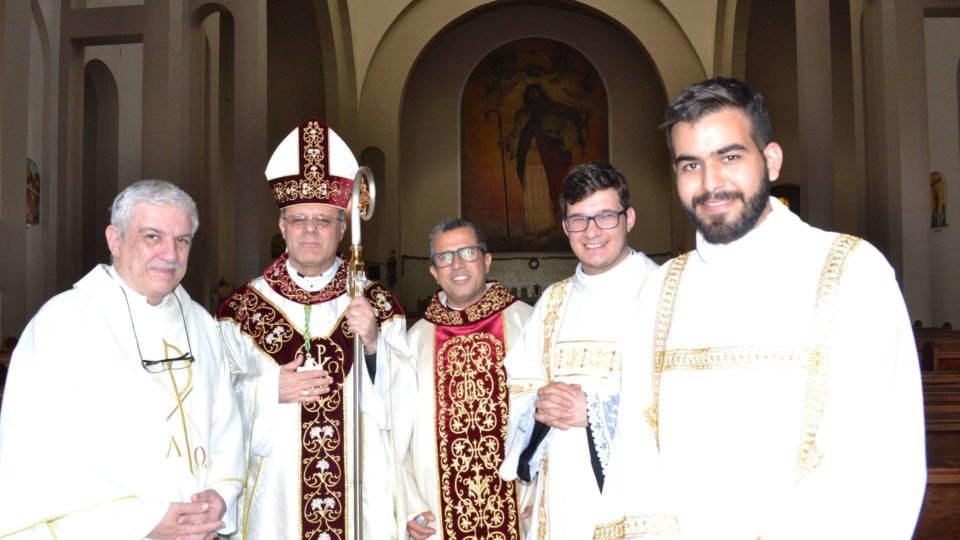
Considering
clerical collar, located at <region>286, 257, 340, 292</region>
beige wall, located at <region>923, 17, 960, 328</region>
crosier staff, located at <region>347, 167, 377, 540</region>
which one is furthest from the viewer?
beige wall, located at <region>923, 17, 960, 328</region>

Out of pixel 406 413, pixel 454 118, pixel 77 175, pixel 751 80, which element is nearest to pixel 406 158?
pixel 454 118

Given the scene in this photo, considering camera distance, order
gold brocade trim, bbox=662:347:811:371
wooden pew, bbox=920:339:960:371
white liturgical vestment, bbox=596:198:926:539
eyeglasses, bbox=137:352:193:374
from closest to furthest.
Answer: white liturgical vestment, bbox=596:198:926:539
gold brocade trim, bbox=662:347:811:371
eyeglasses, bbox=137:352:193:374
wooden pew, bbox=920:339:960:371

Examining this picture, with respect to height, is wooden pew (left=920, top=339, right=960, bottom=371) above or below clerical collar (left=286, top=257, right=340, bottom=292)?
below

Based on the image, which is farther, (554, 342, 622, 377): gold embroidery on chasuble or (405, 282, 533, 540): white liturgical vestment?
(405, 282, 533, 540): white liturgical vestment

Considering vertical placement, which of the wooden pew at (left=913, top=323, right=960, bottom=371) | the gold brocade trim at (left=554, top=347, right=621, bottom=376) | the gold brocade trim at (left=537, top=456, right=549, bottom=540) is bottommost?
the gold brocade trim at (left=537, top=456, right=549, bottom=540)

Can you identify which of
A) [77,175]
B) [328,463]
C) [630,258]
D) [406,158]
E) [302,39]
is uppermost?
[302,39]

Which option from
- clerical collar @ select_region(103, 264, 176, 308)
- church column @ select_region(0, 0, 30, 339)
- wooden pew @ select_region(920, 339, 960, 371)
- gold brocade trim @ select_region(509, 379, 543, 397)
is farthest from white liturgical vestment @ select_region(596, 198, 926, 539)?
church column @ select_region(0, 0, 30, 339)

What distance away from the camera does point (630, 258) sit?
290cm

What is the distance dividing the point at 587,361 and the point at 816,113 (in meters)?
7.06

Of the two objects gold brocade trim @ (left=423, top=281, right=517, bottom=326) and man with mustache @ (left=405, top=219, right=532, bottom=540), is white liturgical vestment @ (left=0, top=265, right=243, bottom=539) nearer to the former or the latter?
man with mustache @ (left=405, top=219, right=532, bottom=540)

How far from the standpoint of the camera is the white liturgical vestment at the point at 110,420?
2227 mm

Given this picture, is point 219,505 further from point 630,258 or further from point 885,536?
point 885,536

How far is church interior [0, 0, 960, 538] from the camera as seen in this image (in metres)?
8.66

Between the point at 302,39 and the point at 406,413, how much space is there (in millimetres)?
15362
